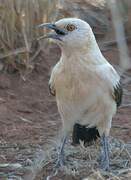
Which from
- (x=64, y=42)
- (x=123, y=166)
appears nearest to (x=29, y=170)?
(x=123, y=166)

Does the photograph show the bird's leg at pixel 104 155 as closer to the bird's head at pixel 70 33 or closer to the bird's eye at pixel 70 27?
the bird's head at pixel 70 33

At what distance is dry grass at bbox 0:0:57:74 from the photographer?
23.3 feet

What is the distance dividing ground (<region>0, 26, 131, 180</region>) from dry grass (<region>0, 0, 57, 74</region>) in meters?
0.23

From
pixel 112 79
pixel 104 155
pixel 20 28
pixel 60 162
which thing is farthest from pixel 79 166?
pixel 20 28

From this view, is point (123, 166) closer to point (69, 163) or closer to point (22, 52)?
point (69, 163)

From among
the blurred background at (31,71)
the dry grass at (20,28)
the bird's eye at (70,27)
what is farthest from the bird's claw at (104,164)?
the dry grass at (20,28)

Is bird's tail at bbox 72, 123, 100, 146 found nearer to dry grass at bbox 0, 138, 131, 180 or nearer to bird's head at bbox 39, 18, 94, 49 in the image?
dry grass at bbox 0, 138, 131, 180

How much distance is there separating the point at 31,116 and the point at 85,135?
1.70 metres

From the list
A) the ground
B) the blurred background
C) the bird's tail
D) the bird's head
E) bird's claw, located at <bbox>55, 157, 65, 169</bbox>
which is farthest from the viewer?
the blurred background

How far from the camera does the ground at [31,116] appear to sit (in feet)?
17.3

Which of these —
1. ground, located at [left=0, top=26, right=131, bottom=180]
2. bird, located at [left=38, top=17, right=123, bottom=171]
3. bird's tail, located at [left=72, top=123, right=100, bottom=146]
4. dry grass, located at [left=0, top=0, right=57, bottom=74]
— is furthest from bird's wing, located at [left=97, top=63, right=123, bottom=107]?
dry grass, located at [left=0, top=0, right=57, bottom=74]

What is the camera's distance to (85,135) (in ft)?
16.5

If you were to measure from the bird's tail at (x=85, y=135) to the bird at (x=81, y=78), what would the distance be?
13.8 inches

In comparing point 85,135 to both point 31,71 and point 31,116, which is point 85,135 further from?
point 31,71
